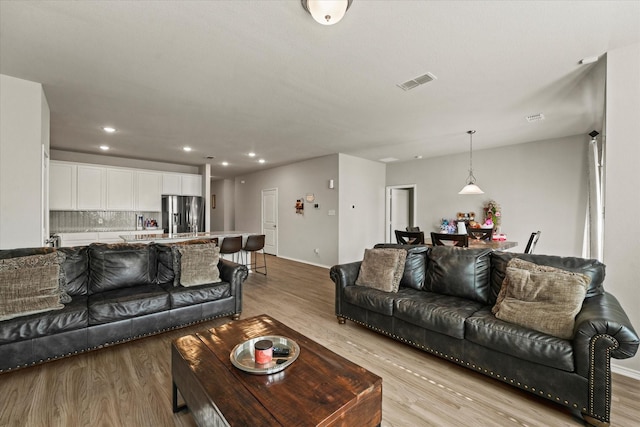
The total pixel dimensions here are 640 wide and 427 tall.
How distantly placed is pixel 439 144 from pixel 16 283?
6.12 metres

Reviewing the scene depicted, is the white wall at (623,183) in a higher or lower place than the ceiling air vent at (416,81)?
lower

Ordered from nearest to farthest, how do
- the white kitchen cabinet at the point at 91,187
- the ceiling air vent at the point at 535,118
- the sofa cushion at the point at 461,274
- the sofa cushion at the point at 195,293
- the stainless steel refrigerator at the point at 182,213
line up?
the sofa cushion at the point at 461,274 → the sofa cushion at the point at 195,293 → the ceiling air vent at the point at 535,118 → the white kitchen cabinet at the point at 91,187 → the stainless steel refrigerator at the point at 182,213

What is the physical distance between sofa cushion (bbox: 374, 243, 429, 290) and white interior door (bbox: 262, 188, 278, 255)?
528 cm

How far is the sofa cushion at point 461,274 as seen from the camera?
271cm

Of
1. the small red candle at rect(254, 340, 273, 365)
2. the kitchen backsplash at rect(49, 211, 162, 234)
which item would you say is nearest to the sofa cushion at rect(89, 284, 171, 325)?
the small red candle at rect(254, 340, 273, 365)

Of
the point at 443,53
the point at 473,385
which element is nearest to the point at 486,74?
the point at 443,53

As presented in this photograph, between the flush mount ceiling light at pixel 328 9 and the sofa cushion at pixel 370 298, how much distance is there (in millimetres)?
2374

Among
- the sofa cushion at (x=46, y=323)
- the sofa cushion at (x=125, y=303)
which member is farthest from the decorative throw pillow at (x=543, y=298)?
the sofa cushion at (x=46, y=323)

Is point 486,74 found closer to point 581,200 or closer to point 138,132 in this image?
point 581,200

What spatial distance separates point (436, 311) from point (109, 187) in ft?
22.5

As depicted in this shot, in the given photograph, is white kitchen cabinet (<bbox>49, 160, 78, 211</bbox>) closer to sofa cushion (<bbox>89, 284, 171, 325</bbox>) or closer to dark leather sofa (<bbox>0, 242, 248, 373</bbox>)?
dark leather sofa (<bbox>0, 242, 248, 373</bbox>)

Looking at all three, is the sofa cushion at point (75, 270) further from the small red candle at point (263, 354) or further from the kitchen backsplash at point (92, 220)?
the kitchen backsplash at point (92, 220)

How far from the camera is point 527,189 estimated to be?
5328mm

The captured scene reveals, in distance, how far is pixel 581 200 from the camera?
4777 millimetres
